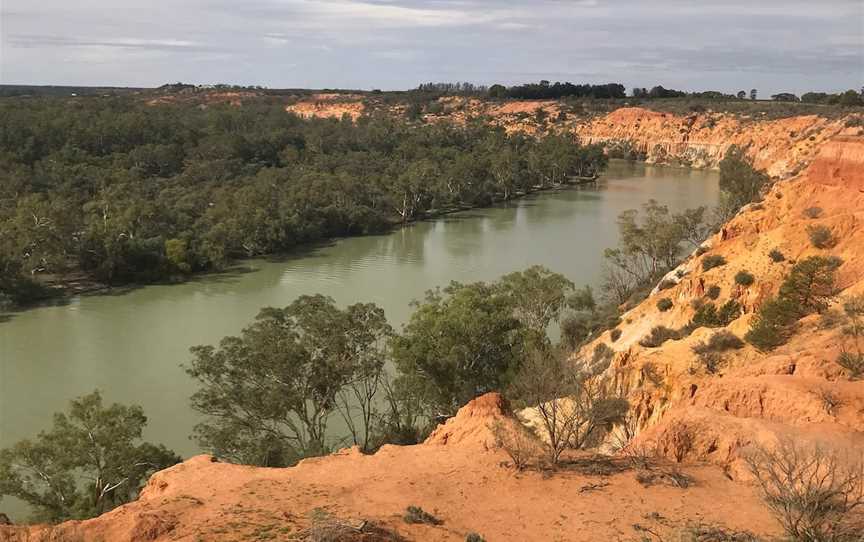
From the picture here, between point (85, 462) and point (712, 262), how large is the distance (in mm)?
21163

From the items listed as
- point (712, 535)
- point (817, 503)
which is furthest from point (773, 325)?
point (712, 535)

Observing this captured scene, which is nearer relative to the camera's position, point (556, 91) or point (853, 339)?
point (853, 339)

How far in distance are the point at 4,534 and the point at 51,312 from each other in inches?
1063

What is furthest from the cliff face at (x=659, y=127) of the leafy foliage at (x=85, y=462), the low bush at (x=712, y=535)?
the leafy foliage at (x=85, y=462)

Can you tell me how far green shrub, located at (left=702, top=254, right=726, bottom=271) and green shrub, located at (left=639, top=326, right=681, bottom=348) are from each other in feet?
15.0

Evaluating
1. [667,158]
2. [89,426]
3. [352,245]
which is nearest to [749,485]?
[89,426]

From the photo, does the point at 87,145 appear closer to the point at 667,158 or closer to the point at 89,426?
the point at 89,426

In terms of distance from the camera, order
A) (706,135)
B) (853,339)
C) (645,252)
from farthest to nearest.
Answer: (706,135) → (645,252) → (853,339)

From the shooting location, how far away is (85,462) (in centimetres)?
1509

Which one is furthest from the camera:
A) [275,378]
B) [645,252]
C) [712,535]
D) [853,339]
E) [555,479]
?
[645,252]

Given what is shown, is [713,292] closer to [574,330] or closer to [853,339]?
[574,330]

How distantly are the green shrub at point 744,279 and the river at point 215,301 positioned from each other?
13970 millimetres

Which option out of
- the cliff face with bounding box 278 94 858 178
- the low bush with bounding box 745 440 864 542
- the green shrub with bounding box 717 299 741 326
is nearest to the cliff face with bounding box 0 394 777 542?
the low bush with bounding box 745 440 864 542

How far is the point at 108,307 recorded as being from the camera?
35.0 meters
